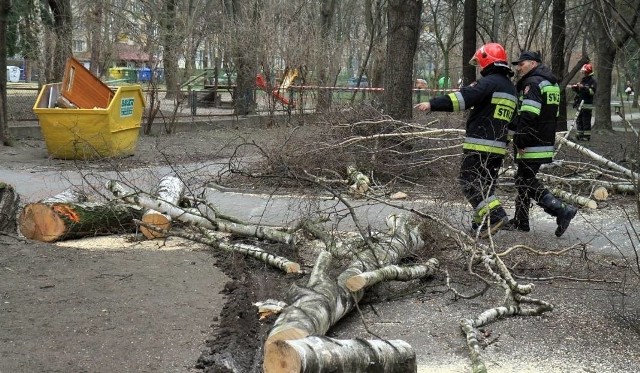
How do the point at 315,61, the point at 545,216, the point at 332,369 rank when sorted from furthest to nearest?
1. the point at 315,61
2. the point at 545,216
3. the point at 332,369

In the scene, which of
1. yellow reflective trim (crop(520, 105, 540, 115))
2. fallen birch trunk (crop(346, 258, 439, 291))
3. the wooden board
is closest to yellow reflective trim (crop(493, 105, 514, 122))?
yellow reflective trim (crop(520, 105, 540, 115))

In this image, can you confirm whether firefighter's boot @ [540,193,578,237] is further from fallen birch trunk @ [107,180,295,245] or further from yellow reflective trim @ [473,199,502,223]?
fallen birch trunk @ [107,180,295,245]

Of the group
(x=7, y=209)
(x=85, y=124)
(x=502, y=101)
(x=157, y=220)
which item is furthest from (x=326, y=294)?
(x=85, y=124)

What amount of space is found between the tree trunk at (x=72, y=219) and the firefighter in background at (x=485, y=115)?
9.93 ft

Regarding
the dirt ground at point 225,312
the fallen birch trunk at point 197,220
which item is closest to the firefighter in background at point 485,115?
the dirt ground at point 225,312

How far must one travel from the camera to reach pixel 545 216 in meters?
8.75

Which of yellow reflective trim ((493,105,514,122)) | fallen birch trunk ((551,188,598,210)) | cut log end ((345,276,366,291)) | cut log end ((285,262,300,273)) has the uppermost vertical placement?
yellow reflective trim ((493,105,514,122))

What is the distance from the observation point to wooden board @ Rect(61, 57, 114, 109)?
13.9 metres

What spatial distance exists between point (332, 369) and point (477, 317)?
61.6 inches

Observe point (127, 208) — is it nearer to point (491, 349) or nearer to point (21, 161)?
point (491, 349)

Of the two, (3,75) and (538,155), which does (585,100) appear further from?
(3,75)

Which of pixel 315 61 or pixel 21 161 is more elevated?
pixel 315 61

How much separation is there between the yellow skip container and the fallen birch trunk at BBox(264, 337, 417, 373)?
9392 millimetres

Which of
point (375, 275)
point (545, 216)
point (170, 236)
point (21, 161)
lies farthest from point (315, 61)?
point (375, 275)
